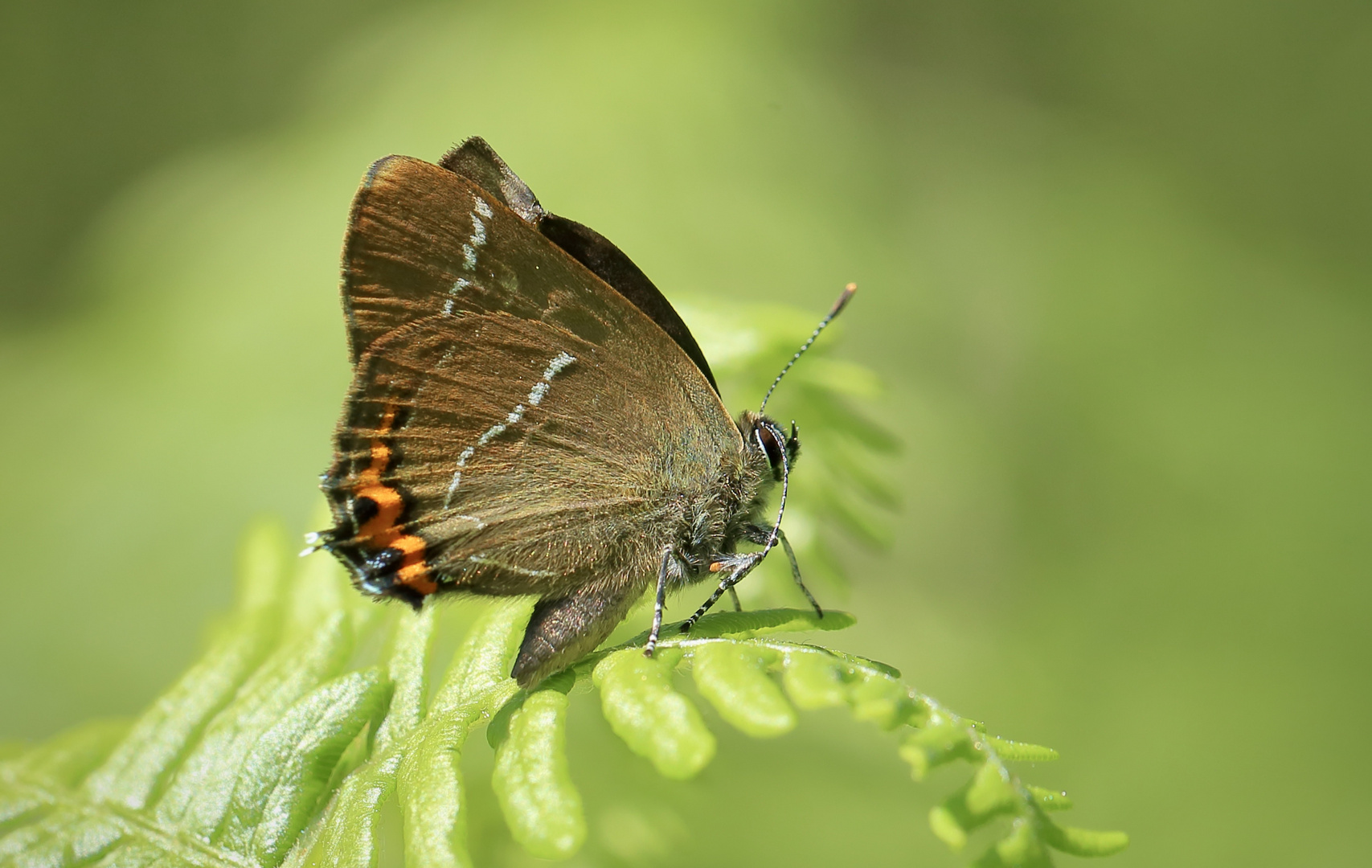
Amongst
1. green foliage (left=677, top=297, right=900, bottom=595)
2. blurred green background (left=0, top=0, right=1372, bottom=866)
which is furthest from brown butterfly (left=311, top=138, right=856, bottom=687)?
blurred green background (left=0, top=0, right=1372, bottom=866)

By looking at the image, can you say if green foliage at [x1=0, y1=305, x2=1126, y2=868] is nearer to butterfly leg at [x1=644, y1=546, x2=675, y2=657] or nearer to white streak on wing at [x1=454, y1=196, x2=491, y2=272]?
butterfly leg at [x1=644, y1=546, x2=675, y2=657]

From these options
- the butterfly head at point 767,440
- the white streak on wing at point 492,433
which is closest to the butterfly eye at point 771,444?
the butterfly head at point 767,440

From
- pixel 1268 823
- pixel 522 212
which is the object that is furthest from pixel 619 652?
pixel 1268 823

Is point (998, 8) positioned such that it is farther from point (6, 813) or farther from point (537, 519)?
point (6, 813)

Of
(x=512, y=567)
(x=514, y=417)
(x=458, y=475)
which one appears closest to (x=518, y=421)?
(x=514, y=417)

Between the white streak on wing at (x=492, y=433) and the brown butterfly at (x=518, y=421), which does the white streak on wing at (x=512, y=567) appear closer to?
the brown butterfly at (x=518, y=421)

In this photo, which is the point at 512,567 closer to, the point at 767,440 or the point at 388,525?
the point at 388,525
